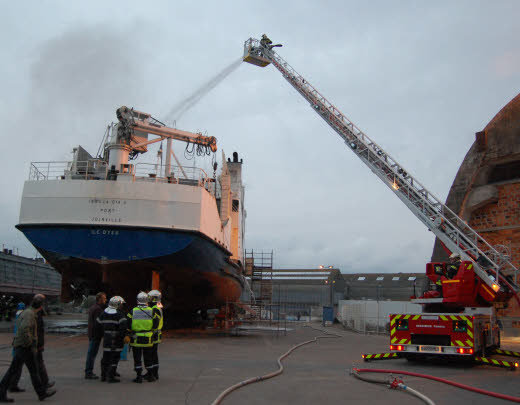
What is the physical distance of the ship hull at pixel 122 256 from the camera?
1270 centimetres

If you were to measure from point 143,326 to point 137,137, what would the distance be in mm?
11200

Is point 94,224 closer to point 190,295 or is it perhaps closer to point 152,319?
point 190,295

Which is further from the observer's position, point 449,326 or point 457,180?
point 457,180

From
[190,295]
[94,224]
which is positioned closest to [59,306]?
[190,295]

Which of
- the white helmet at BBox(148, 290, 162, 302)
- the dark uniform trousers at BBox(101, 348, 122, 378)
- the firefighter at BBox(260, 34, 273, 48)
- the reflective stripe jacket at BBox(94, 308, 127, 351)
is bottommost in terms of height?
the dark uniform trousers at BBox(101, 348, 122, 378)

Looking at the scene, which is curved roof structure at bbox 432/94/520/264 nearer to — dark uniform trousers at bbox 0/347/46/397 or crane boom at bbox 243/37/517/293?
crane boom at bbox 243/37/517/293

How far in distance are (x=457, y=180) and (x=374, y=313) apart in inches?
269

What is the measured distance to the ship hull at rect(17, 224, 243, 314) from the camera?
12695 mm

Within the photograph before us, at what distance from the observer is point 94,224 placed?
1270cm

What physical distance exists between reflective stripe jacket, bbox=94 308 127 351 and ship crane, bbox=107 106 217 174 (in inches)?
323

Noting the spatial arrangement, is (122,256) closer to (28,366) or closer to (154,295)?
(154,295)

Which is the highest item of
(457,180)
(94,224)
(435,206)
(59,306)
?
(457,180)

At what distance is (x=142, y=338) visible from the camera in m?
6.53

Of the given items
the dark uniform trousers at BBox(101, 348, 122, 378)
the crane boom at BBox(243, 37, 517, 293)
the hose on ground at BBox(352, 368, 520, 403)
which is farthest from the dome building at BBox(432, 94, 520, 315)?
the dark uniform trousers at BBox(101, 348, 122, 378)
